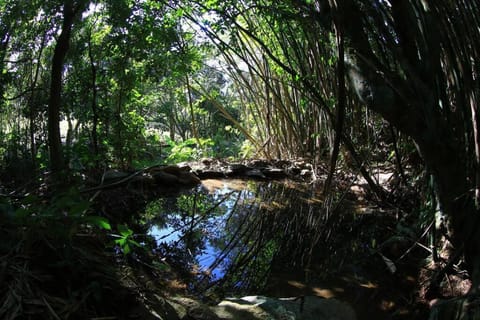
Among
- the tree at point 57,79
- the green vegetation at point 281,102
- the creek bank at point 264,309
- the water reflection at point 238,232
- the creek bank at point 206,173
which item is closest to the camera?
the green vegetation at point 281,102

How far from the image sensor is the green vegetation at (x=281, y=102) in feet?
4.50

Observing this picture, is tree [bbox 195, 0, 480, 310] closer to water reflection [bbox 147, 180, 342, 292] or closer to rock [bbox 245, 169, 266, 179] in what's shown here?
water reflection [bbox 147, 180, 342, 292]

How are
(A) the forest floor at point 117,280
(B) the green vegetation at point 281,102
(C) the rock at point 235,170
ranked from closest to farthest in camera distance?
(A) the forest floor at point 117,280 → (B) the green vegetation at point 281,102 → (C) the rock at point 235,170

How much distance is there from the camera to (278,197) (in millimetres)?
4711

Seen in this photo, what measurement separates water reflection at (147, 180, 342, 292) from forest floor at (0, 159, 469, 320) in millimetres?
171

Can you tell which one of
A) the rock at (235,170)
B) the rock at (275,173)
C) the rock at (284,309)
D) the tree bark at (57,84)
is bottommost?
the rock at (284,309)

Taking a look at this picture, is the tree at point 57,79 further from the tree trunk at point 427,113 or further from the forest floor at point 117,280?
the tree trunk at point 427,113

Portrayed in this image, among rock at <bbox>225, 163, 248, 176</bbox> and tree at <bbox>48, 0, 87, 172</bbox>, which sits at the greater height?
tree at <bbox>48, 0, 87, 172</bbox>

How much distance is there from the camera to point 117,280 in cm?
135

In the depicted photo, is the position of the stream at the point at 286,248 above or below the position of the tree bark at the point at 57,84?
below

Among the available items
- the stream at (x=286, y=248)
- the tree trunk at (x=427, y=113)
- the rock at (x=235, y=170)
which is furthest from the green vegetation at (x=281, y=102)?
the rock at (x=235, y=170)

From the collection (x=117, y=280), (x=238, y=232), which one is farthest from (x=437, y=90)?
(x=238, y=232)

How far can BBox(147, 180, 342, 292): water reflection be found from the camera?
2457mm

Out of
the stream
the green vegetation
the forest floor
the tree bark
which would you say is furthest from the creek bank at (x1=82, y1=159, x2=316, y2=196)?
the forest floor
